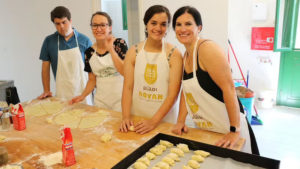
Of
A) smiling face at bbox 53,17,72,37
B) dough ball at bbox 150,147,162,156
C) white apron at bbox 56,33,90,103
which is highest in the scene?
smiling face at bbox 53,17,72,37

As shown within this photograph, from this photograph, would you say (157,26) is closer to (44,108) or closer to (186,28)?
(186,28)

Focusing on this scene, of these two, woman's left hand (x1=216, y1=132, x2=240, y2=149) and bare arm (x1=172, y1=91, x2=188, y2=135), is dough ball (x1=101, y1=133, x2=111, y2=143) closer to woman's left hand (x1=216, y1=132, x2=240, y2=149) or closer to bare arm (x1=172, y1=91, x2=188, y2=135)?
bare arm (x1=172, y1=91, x2=188, y2=135)

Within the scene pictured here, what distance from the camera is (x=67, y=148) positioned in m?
1.05

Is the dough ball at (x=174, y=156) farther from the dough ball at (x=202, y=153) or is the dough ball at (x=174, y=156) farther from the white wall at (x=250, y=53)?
the white wall at (x=250, y=53)

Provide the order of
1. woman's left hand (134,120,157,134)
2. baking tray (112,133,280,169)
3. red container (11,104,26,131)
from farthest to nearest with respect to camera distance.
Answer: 1. red container (11,104,26,131)
2. woman's left hand (134,120,157,134)
3. baking tray (112,133,280,169)

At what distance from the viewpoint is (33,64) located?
13.6 feet

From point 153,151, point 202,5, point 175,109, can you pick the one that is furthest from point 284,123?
point 153,151

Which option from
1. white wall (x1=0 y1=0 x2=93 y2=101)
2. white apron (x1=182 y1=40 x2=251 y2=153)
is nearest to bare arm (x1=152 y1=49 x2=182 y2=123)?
white apron (x1=182 y1=40 x2=251 y2=153)

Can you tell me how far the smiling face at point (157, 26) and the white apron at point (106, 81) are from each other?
1.90ft

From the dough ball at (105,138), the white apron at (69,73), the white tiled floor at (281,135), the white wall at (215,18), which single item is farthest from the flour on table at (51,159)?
the white tiled floor at (281,135)

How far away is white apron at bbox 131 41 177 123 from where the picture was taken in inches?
62.4

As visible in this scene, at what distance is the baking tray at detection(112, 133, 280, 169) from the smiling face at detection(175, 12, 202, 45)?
21.9 inches

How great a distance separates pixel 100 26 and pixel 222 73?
1.02 meters

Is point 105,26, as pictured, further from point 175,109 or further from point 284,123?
point 284,123
